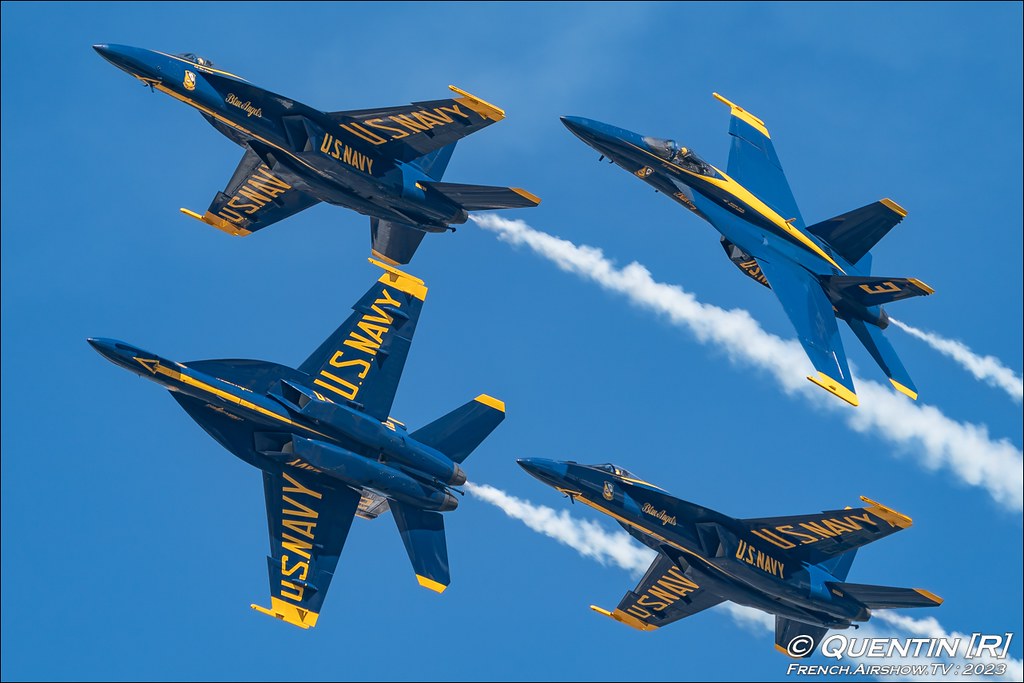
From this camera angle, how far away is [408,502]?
60625 mm

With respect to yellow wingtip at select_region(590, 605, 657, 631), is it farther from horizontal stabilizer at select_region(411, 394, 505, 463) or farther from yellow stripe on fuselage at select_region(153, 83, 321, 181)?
yellow stripe on fuselage at select_region(153, 83, 321, 181)

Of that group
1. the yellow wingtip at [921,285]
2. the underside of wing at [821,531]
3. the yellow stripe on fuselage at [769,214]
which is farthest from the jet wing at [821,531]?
the yellow stripe on fuselage at [769,214]

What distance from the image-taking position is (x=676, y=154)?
67.8m

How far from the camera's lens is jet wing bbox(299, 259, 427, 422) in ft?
203

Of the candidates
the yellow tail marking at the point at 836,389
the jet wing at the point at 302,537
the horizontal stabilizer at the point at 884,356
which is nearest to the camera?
the jet wing at the point at 302,537

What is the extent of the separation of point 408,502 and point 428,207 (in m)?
10.3

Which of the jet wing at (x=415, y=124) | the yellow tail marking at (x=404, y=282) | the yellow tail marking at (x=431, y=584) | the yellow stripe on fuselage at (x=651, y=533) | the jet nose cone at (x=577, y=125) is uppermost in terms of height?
the jet nose cone at (x=577, y=125)

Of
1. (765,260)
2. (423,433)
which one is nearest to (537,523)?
(423,433)

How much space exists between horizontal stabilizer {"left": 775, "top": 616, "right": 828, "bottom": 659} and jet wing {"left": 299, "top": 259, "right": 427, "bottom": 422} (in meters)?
15.6

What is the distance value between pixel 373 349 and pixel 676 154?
13.3 m

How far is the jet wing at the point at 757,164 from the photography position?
71875 mm

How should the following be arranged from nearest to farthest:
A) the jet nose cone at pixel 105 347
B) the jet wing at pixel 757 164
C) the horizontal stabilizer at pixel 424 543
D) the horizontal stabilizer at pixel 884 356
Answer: the jet nose cone at pixel 105 347 → the horizontal stabilizer at pixel 424 543 → the horizontal stabilizer at pixel 884 356 → the jet wing at pixel 757 164

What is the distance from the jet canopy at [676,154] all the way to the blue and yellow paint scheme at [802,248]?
0.03m

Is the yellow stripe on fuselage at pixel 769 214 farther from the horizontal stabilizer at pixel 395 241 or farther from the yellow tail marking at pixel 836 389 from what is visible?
the horizontal stabilizer at pixel 395 241
